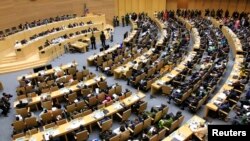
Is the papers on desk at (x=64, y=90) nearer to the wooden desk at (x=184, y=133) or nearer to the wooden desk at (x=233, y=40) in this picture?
the wooden desk at (x=184, y=133)

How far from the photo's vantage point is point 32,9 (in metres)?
24.9

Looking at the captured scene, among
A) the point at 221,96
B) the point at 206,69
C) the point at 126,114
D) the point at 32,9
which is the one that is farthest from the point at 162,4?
the point at 126,114

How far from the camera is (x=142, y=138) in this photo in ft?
32.3

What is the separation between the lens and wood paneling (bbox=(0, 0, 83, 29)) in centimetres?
2302

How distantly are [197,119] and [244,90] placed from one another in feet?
16.6

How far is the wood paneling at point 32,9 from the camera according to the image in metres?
23.0

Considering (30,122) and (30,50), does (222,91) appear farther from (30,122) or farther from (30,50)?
(30,50)

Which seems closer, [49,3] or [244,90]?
[244,90]

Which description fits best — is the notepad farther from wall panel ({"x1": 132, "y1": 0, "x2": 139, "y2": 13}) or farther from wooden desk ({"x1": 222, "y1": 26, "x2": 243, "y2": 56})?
wall panel ({"x1": 132, "y1": 0, "x2": 139, "y2": 13})

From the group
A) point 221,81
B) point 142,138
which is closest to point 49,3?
point 221,81

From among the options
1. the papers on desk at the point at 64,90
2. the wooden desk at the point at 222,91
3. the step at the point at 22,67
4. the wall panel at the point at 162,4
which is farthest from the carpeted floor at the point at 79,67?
the wall panel at the point at 162,4

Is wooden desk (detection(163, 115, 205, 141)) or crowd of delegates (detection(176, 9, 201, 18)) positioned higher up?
crowd of delegates (detection(176, 9, 201, 18))

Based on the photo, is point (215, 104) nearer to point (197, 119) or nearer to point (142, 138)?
point (197, 119)

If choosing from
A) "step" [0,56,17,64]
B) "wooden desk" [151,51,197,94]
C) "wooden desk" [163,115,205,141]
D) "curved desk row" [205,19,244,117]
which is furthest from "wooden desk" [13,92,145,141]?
"step" [0,56,17,64]
